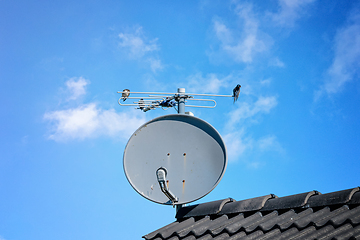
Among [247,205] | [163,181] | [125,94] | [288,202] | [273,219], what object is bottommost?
[273,219]

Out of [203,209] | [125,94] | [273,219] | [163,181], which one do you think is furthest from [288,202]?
[125,94]

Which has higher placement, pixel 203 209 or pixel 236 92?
pixel 236 92

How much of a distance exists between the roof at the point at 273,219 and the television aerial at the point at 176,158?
33cm

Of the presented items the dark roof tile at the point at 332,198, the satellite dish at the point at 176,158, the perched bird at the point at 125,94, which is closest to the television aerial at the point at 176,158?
the satellite dish at the point at 176,158

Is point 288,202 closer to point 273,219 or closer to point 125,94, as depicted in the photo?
point 273,219

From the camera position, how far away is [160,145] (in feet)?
18.4

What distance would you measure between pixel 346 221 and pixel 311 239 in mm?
411

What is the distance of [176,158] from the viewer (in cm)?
560

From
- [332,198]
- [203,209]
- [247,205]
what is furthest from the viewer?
[203,209]

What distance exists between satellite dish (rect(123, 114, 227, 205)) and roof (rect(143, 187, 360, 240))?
1.04 ft

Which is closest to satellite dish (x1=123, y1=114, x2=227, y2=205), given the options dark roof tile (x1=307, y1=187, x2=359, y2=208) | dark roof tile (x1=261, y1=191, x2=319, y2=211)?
dark roof tile (x1=261, y1=191, x2=319, y2=211)

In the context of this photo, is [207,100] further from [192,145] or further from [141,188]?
[141,188]

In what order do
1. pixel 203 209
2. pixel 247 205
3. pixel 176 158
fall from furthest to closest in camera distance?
pixel 176 158 < pixel 203 209 < pixel 247 205

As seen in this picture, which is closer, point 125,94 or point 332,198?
point 332,198
